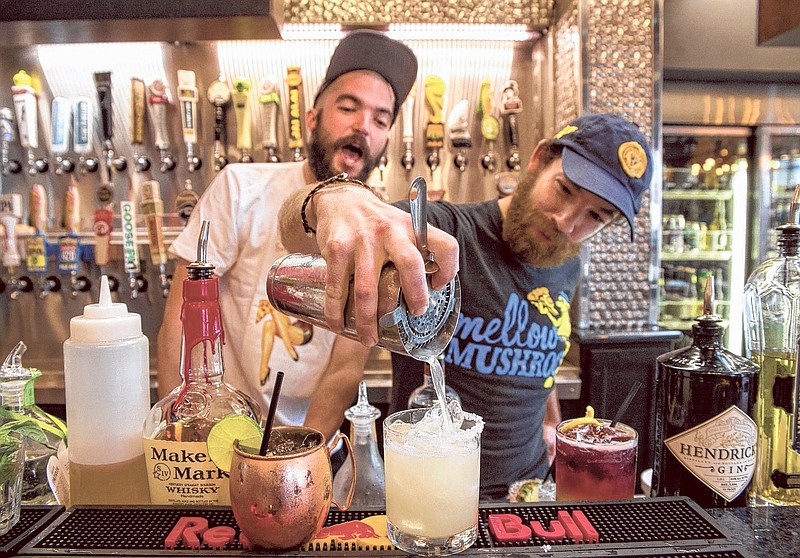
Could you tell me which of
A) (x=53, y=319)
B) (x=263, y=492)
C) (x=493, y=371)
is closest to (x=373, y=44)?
(x=493, y=371)

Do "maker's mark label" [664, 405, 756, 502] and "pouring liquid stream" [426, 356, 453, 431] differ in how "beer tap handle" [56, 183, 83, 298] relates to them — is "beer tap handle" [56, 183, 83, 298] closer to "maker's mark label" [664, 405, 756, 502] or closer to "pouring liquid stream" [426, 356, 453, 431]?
"pouring liquid stream" [426, 356, 453, 431]

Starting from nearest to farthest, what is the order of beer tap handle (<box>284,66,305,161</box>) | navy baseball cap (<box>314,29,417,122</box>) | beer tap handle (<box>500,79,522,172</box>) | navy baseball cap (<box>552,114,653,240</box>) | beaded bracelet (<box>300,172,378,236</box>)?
beaded bracelet (<box>300,172,378,236</box>) < navy baseball cap (<box>552,114,653,240</box>) < navy baseball cap (<box>314,29,417,122</box>) < beer tap handle (<box>284,66,305,161</box>) < beer tap handle (<box>500,79,522,172</box>)

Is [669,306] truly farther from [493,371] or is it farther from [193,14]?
[193,14]

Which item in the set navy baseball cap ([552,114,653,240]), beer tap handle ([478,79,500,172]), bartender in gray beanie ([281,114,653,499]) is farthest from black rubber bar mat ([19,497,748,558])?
beer tap handle ([478,79,500,172])

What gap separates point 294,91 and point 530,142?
1.39 meters

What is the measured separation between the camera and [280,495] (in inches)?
25.4

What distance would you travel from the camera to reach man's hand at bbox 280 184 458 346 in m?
0.66

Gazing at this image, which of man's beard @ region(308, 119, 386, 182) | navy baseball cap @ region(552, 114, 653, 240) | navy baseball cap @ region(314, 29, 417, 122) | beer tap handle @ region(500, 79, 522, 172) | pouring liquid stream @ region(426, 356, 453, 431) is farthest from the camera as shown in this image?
beer tap handle @ region(500, 79, 522, 172)

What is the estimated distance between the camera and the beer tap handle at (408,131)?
332cm

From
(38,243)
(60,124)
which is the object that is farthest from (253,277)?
(60,124)

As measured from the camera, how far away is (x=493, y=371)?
160 centimetres

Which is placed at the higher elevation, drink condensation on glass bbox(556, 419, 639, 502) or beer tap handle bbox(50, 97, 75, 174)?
beer tap handle bbox(50, 97, 75, 174)

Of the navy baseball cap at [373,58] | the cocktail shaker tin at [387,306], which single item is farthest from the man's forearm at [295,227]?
the navy baseball cap at [373,58]

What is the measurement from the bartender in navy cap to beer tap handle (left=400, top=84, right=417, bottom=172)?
1.17 m
